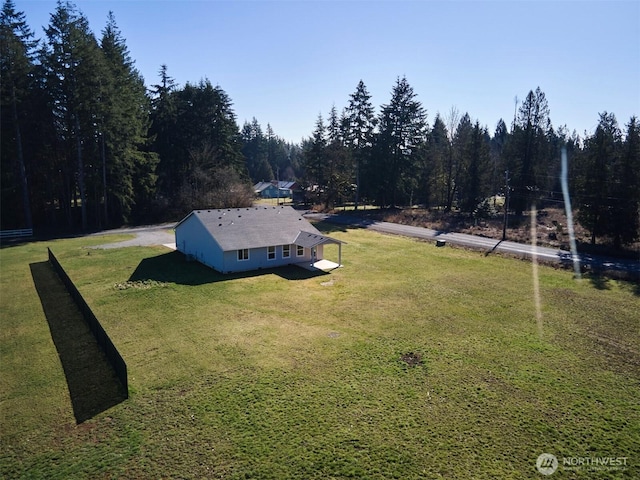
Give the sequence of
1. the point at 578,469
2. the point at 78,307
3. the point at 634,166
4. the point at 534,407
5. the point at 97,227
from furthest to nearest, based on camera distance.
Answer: the point at 97,227, the point at 634,166, the point at 78,307, the point at 534,407, the point at 578,469

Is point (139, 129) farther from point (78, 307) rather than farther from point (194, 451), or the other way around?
point (194, 451)

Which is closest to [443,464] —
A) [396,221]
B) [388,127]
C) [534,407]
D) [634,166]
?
[534,407]

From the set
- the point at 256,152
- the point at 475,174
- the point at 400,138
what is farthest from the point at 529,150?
the point at 256,152

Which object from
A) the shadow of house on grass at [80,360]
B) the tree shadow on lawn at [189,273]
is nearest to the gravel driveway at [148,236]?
the tree shadow on lawn at [189,273]

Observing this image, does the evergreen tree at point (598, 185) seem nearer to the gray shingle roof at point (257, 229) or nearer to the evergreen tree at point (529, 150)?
the evergreen tree at point (529, 150)

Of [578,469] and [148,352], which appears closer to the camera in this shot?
[578,469]

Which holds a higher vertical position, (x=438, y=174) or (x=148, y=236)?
(x=438, y=174)

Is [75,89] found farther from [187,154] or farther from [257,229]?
[257,229]
